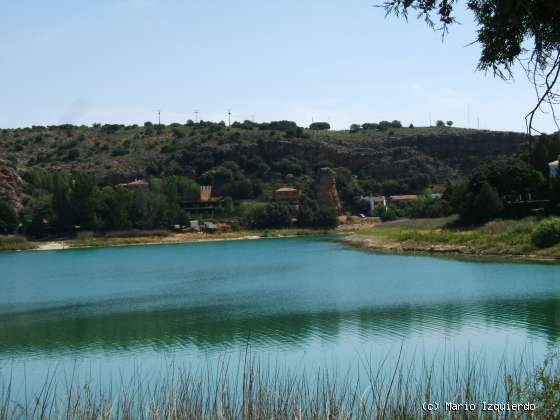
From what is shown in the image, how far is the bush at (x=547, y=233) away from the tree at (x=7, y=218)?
64577 millimetres

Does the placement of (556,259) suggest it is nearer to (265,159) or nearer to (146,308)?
(146,308)

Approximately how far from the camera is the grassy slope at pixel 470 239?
147ft

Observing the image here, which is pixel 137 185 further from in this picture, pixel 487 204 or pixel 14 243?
pixel 487 204

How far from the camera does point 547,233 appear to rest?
141 ft

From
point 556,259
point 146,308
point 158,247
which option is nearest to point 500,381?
point 146,308

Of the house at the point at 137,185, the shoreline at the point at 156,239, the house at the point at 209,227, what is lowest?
the shoreline at the point at 156,239

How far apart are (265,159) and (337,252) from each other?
204 ft

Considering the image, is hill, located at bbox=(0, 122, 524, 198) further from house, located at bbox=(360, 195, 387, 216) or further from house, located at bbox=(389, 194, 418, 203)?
house, located at bbox=(360, 195, 387, 216)

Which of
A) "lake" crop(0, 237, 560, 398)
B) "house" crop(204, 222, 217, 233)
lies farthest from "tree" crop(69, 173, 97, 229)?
"lake" crop(0, 237, 560, 398)

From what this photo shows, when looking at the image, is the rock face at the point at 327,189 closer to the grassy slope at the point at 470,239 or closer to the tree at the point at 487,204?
the grassy slope at the point at 470,239

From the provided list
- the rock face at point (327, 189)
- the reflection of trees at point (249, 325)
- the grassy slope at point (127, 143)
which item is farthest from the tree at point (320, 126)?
the reflection of trees at point (249, 325)

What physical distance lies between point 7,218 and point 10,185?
9.21 m

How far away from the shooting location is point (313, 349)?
19.7m

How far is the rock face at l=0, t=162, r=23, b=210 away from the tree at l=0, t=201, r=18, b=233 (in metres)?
3.95
